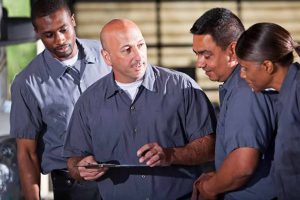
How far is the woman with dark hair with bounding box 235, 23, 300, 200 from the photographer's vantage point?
2631 millimetres

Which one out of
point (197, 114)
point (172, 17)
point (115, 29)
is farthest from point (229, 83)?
point (172, 17)

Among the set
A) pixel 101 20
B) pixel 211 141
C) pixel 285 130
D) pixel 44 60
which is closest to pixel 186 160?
pixel 211 141

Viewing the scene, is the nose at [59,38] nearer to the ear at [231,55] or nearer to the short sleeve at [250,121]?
the ear at [231,55]

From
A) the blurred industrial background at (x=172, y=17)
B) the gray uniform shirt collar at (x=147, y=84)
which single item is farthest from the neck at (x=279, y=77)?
the blurred industrial background at (x=172, y=17)

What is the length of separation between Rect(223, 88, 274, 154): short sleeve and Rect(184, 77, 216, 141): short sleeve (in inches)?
16.3

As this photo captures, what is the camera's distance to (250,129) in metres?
2.71

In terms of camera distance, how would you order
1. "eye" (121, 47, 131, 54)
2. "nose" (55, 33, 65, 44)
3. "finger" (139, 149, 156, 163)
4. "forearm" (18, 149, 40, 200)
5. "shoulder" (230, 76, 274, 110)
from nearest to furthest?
"shoulder" (230, 76, 274, 110), "finger" (139, 149, 156, 163), "eye" (121, 47, 131, 54), "nose" (55, 33, 65, 44), "forearm" (18, 149, 40, 200)

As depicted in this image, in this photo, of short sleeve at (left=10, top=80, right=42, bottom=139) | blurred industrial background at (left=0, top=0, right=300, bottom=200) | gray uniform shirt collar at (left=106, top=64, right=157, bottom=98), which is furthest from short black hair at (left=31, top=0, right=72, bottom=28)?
blurred industrial background at (left=0, top=0, right=300, bottom=200)

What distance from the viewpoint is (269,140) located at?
274cm

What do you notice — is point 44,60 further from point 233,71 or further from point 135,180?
point 233,71

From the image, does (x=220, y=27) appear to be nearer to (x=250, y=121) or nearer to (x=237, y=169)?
(x=250, y=121)

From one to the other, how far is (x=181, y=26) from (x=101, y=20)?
2.38 ft

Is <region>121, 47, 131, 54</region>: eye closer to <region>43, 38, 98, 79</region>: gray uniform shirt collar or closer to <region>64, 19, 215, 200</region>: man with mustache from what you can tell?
<region>64, 19, 215, 200</region>: man with mustache

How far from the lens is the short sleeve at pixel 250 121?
2709mm
